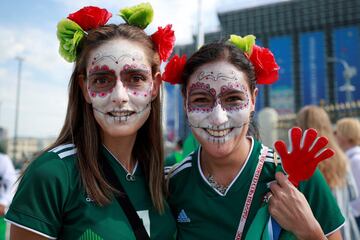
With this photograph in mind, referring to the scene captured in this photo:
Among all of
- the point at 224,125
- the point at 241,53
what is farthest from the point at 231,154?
the point at 241,53

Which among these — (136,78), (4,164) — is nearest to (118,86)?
(136,78)

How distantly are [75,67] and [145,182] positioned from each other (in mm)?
768

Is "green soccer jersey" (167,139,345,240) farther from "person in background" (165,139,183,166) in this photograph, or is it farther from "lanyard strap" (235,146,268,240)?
"person in background" (165,139,183,166)

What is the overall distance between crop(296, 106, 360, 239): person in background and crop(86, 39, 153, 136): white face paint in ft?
6.85

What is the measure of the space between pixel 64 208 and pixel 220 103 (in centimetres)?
98

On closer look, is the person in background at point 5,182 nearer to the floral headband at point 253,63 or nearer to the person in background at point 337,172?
the floral headband at point 253,63

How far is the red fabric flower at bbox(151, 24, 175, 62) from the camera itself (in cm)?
226

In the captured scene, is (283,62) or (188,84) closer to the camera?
(188,84)

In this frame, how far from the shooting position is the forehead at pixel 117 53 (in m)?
2.02

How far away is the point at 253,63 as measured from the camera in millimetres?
2291

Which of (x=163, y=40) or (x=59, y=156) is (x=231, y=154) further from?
(x=59, y=156)

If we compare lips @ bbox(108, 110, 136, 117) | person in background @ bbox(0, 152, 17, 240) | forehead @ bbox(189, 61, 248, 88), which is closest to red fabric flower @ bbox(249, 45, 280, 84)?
forehead @ bbox(189, 61, 248, 88)

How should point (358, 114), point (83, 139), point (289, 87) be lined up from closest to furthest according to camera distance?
point (83, 139), point (358, 114), point (289, 87)

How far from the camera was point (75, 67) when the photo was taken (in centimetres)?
216
